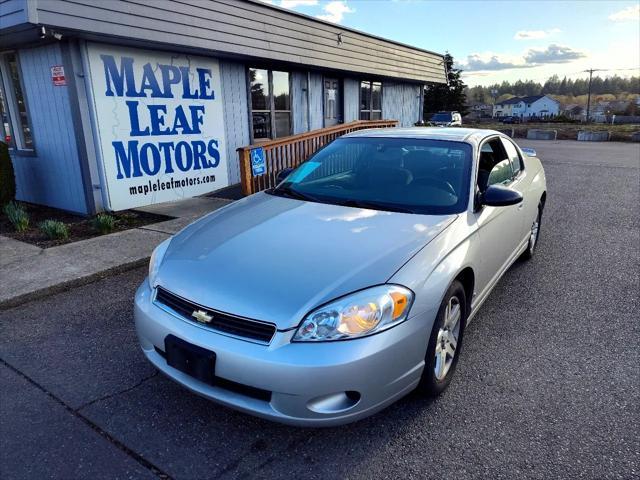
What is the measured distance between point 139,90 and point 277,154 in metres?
2.58

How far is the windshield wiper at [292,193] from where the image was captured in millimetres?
3398

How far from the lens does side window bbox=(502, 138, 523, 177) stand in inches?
171

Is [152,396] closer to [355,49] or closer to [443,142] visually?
[443,142]

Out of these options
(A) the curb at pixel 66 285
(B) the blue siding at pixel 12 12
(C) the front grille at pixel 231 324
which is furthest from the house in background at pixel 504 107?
(C) the front grille at pixel 231 324

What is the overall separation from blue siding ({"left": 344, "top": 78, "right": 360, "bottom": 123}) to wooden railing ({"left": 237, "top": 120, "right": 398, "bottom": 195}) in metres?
2.71

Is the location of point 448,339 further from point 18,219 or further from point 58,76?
point 58,76

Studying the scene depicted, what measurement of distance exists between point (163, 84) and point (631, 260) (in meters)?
7.24

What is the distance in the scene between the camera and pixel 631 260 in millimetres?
5148

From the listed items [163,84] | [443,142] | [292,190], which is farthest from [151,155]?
[443,142]

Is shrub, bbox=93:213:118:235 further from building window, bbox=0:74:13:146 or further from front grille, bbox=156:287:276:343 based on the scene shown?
front grille, bbox=156:287:276:343

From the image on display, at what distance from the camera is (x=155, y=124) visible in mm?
7484

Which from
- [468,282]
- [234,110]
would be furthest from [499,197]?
[234,110]

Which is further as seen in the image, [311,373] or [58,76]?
[58,76]

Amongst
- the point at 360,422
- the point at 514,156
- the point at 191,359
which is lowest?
the point at 360,422
